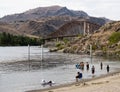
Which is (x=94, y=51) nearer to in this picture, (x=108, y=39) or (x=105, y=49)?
(x=105, y=49)

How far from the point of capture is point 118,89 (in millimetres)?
36719

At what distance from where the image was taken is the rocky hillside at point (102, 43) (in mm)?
156775

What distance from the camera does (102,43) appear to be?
175875 mm

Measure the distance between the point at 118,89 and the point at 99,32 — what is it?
163 m

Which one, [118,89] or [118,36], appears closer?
[118,89]

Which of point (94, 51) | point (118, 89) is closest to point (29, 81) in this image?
point (118, 89)

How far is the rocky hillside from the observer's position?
514 ft

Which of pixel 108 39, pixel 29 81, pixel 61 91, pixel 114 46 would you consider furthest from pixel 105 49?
pixel 61 91

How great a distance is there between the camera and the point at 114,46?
6334 inches

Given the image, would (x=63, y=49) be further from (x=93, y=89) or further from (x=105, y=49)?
(x=93, y=89)

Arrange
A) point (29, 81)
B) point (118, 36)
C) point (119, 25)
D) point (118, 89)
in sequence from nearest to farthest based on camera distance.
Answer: point (118, 89) → point (29, 81) → point (118, 36) → point (119, 25)

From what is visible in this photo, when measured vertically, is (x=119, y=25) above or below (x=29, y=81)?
above

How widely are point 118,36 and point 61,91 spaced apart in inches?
5238

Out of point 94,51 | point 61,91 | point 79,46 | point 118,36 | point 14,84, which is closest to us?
point 61,91
